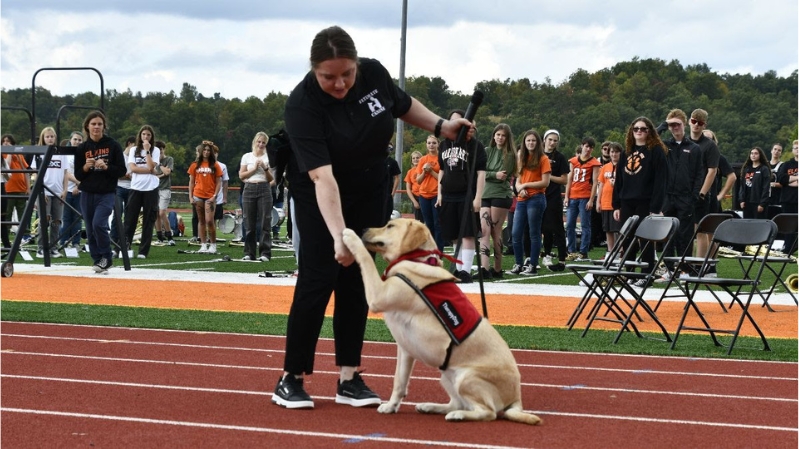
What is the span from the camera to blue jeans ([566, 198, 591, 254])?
64.5ft

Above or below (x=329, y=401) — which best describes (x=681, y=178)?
above

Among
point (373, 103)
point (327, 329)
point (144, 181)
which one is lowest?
point (327, 329)

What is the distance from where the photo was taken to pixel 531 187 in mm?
14836

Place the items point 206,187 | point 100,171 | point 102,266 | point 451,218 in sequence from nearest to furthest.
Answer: point 451,218 → point 100,171 → point 102,266 → point 206,187

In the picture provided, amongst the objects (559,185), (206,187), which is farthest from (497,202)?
(206,187)

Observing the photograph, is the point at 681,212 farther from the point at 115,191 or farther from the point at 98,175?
the point at 98,175

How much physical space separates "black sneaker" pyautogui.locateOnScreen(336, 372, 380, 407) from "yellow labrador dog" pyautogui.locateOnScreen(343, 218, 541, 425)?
1.72 ft

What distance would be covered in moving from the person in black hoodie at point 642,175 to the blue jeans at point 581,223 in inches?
255

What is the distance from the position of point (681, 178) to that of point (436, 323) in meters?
8.70

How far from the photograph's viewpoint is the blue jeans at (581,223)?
774 inches

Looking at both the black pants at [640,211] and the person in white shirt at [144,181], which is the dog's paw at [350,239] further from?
the person in white shirt at [144,181]

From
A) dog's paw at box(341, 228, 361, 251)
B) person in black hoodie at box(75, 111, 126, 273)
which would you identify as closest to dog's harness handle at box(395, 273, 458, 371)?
dog's paw at box(341, 228, 361, 251)

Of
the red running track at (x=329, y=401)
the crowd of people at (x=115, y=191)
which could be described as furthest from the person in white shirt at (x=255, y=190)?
the red running track at (x=329, y=401)

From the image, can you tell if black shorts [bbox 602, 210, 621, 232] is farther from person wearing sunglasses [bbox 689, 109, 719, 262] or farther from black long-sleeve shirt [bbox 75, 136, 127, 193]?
black long-sleeve shirt [bbox 75, 136, 127, 193]
